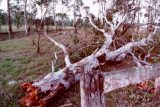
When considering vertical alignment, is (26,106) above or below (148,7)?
below

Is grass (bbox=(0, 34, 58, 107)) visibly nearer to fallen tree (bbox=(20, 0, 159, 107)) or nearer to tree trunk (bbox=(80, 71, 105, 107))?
fallen tree (bbox=(20, 0, 159, 107))

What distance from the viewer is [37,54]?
46.9ft

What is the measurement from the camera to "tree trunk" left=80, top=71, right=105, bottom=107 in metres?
2.14

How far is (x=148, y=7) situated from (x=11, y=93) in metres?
17.5

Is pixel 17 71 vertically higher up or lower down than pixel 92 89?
lower down

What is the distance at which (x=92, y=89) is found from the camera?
7.18 feet

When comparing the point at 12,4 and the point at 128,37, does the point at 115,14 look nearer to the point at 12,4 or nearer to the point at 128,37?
the point at 128,37

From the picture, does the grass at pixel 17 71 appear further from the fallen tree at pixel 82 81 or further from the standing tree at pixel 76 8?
the standing tree at pixel 76 8

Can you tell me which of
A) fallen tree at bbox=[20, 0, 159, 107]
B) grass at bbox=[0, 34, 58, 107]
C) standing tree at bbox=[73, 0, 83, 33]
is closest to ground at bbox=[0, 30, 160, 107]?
grass at bbox=[0, 34, 58, 107]

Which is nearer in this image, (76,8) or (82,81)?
(82,81)

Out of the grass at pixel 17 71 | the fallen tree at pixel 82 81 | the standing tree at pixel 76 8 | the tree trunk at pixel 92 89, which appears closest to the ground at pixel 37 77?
the grass at pixel 17 71

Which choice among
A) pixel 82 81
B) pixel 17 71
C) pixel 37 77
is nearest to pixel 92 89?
pixel 82 81

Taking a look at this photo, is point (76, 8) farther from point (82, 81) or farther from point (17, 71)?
point (82, 81)

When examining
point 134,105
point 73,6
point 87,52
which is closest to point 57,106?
point 134,105
